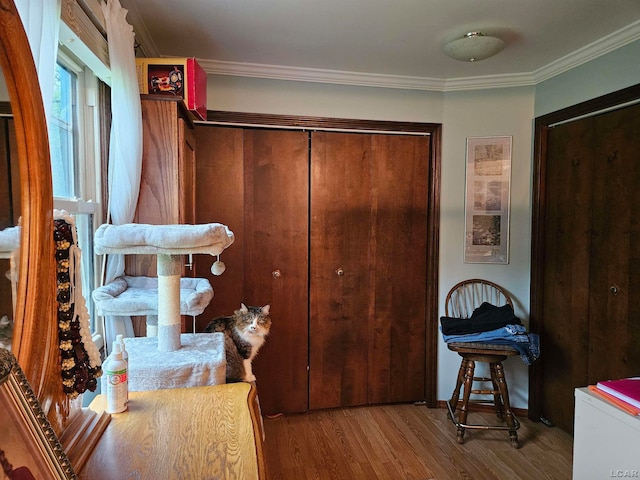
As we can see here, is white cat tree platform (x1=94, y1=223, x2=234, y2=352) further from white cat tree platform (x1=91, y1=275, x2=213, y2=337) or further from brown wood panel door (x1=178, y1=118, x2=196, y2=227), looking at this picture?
brown wood panel door (x1=178, y1=118, x2=196, y2=227)

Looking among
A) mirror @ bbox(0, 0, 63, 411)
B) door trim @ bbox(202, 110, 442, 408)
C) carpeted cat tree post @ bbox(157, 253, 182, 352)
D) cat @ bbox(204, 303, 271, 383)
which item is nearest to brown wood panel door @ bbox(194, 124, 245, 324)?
door trim @ bbox(202, 110, 442, 408)

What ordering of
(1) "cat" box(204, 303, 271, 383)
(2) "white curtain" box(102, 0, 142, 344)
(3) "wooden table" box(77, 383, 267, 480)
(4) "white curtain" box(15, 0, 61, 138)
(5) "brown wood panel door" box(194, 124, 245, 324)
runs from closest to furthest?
1. (3) "wooden table" box(77, 383, 267, 480)
2. (4) "white curtain" box(15, 0, 61, 138)
3. (2) "white curtain" box(102, 0, 142, 344)
4. (1) "cat" box(204, 303, 271, 383)
5. (5) "brown wood panel door" box(194, 124, 245, 324)

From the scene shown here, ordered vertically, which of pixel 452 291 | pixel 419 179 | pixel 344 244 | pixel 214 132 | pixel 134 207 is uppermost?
pixel 214 132

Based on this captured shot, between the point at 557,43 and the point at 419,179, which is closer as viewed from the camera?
the point at 557,43

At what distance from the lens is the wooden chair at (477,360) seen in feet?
8.12

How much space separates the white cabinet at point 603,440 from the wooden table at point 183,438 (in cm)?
125

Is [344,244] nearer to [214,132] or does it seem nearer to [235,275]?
[235,275]

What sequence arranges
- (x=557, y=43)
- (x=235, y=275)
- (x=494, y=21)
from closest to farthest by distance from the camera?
(x=494, y=21)
(x=557, y=43)
(x=235, y=275)

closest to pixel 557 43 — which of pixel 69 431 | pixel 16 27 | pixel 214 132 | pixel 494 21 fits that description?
pixel 494 21

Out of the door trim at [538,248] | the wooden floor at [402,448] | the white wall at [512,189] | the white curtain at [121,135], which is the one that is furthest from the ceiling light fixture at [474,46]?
the wooden floor at [402,448]

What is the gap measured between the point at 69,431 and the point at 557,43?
2673 mm

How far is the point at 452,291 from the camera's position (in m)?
2.87

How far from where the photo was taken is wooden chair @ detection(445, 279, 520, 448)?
247cm

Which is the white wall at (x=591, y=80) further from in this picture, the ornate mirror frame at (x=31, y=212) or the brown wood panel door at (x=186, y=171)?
the ornate mirror frame at (x=31, y=212)
